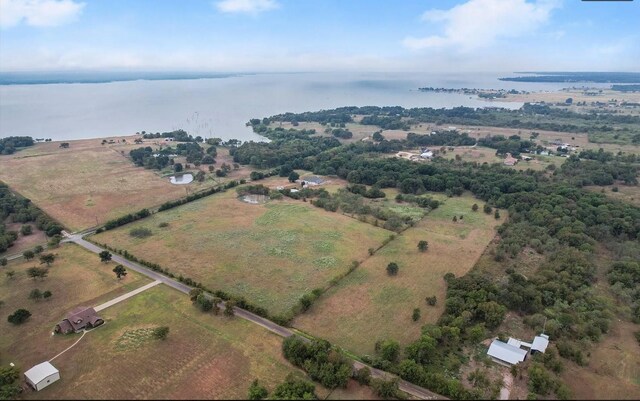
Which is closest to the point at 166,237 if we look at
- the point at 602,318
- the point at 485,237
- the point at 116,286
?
the point at 116,286

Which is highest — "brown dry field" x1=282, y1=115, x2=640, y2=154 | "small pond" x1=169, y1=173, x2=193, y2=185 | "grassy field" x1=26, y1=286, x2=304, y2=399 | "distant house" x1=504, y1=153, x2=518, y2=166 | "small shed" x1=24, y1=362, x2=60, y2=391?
"brown dry field" x1=282, y1=115, x2=640, y2=154

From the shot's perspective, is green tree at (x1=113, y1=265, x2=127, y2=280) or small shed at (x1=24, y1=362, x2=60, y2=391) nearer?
small shed at (x1=24, y1=362, x2=60, y2=391)

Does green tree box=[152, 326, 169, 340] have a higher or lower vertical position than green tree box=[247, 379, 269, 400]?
higher

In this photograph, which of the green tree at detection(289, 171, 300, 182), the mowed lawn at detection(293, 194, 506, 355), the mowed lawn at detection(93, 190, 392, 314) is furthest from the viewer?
the green tree at detection(289, 171, 300, 182)

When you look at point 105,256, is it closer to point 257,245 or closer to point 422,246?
point 257,245

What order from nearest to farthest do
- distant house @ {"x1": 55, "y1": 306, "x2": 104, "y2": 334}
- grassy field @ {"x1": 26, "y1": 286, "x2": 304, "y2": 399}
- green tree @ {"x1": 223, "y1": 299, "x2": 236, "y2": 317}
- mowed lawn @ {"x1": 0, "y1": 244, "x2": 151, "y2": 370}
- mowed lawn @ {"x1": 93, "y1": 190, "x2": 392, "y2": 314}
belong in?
grassy field @ {"x1": 26, "y1": 286, "x2": 304, "y2": 399}, mowed lawn @ {"x1": 0, "y1": 244, "x2": 151, "y2": 370}, distant house @ {"x1": 55, "y1": 306, "x2": 104, "y2": 334}, green tree @ {"x1": 223, "y1": 299, "x2": 236, "y2": 317}, mowed lawn @ {"x1": 93, "y1": 190, "x2": 392, "y2": 314}

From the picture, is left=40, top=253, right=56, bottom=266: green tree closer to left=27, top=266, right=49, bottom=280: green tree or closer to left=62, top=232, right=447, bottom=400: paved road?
left=27, top=266, right=49, bottom=280: green tree

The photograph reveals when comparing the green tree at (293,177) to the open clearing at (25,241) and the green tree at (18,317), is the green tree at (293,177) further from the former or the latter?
the green tree at (18,317)

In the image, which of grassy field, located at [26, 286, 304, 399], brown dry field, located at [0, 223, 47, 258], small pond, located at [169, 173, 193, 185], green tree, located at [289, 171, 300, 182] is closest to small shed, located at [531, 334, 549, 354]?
grassy field, located at [26, 286, 304, 399]

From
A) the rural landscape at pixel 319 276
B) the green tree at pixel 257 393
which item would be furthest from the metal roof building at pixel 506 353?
the green tree at pixel 257 393
